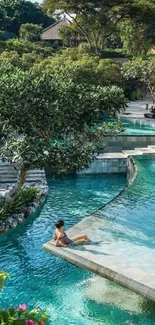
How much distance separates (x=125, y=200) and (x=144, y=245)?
12.8ft

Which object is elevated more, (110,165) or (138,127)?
(138,127)

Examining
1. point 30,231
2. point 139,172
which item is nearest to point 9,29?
point 139,172

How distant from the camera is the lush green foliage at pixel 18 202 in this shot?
14.1m

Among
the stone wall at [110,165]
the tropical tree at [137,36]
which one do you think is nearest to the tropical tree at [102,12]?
the tropical tree at [137,36]

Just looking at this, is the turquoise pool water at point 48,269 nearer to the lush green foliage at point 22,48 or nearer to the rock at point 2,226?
the rock at point 2,226

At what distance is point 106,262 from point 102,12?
1423 inches

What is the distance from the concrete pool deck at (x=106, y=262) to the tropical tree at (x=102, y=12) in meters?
33.6

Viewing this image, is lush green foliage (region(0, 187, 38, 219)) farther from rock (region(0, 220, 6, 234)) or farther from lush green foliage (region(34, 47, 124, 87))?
lush green foliage (region(34, 47, 124, 87))

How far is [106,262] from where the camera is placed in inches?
391

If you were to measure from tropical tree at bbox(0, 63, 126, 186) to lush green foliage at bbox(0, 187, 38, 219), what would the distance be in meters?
1.37

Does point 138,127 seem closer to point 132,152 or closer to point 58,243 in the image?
point 132,152

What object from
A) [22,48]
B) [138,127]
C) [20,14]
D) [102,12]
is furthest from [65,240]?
[20,14]

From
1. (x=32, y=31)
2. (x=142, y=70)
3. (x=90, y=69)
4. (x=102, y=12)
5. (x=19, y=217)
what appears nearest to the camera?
(x=19, y=217)

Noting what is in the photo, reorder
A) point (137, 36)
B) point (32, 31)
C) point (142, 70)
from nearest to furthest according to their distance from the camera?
1. point (142, 70)
2. point (137, 36)
3. point (32, 31)
